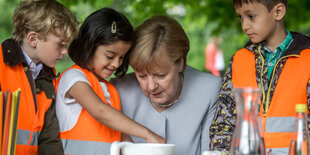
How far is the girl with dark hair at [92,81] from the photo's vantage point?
7.07 feet

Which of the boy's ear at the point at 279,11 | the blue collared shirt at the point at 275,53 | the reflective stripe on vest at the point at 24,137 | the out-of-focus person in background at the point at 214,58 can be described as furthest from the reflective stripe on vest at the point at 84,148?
the out-of-focus person in background at the point at 214,58

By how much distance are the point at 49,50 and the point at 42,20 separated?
16cm

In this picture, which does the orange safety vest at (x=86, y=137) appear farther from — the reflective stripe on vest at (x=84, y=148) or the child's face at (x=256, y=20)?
the child's face at (x=256, y=20)

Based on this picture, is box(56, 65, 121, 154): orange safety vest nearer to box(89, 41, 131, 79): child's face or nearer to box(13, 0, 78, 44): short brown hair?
box(89, 41, 131, 79): child's face

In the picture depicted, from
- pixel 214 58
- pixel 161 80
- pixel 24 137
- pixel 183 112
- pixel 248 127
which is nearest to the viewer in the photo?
pixel 248 127

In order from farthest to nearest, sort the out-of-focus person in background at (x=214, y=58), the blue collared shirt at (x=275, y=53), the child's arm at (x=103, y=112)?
the out-of-focus person in background at (x=214, y=58) → the blue collared shirt at (x=275, y=53) → the child's arm at (x=103, y=112)

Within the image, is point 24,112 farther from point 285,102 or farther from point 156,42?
point 285,102

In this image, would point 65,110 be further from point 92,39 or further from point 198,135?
point 198,135

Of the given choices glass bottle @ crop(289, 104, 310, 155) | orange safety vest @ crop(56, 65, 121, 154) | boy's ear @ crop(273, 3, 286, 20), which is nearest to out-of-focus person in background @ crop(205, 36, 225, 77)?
boy's ear @ crop(273, 3, 286, 20)

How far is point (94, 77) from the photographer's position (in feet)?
7.45

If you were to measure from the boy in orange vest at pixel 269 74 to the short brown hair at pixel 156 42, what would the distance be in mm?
295

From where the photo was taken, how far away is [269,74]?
2.20 metres

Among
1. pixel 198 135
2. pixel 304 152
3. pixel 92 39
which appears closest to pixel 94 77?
pixel 92 39

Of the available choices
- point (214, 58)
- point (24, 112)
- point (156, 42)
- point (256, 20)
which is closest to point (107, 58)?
point (156, 42)
